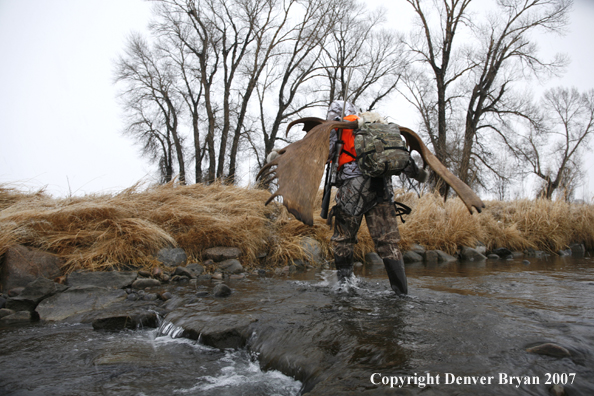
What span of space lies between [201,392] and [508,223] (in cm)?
959

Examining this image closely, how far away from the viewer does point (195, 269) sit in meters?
5.03

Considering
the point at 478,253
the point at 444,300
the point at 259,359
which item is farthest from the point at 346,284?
the point at 478,253

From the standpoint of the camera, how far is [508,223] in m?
9.20

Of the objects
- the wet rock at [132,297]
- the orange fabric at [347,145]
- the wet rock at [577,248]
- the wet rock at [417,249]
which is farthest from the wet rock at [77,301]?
the wet rock at [577,248]

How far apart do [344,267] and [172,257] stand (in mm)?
2774

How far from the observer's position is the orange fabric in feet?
11.1

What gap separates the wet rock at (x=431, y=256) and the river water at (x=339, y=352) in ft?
12.4

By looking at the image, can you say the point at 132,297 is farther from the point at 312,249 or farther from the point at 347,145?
the point at 312,249

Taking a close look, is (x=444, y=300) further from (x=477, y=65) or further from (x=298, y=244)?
(x=477, y=65)

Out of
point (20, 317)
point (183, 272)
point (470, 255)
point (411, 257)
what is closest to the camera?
point (20, 317)

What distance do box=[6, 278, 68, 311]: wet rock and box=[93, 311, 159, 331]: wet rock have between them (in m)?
0.99

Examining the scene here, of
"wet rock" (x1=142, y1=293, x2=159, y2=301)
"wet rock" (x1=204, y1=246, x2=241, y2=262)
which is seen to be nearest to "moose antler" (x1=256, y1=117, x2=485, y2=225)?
"wet rock" (x1=142, y1=293, x2=159, y2=301)

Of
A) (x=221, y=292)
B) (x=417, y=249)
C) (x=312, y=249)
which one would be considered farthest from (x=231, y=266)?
(x=417, y=249)

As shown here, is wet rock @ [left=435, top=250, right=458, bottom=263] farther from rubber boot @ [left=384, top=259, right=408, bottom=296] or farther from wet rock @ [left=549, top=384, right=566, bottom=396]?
wet rock @ [left=549, top=384, right=566, bottom=396]
